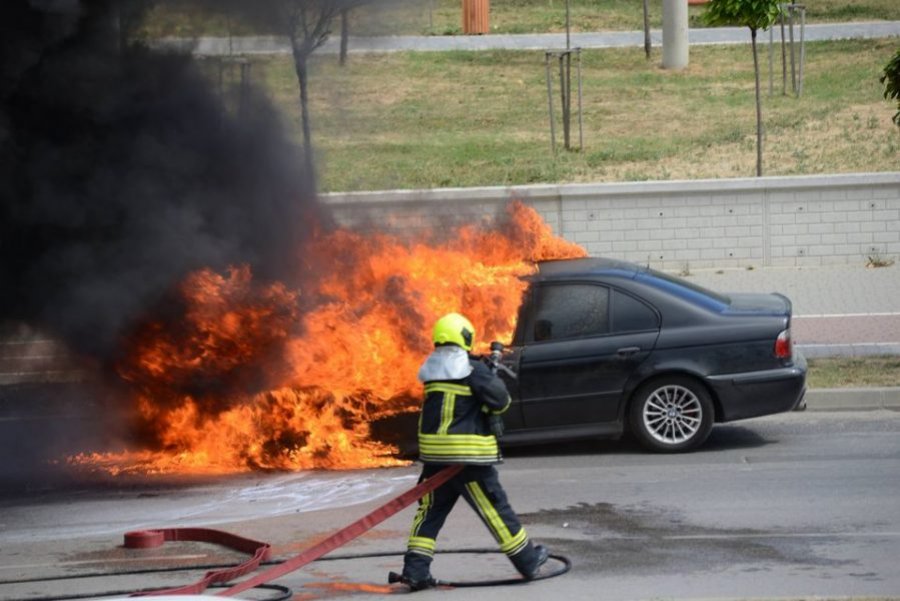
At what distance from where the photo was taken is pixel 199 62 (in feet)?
38.4

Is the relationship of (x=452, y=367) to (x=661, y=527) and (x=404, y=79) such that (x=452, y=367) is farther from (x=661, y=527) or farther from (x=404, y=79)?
(x=404, y=79)

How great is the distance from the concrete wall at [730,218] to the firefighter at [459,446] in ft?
37.1

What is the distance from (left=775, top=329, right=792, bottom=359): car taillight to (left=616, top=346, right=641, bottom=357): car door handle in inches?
41.0

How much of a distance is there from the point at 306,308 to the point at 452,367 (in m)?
3.73

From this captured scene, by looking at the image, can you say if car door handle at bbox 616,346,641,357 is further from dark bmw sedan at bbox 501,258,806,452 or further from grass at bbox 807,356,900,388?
grass at bbox 807,356,900,388

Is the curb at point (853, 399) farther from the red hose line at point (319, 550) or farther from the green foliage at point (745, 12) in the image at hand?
the green foliage at point (745, 12)

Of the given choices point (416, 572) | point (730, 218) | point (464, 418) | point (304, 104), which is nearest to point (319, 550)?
point (416, 572)

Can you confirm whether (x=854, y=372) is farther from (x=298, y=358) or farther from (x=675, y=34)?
(x=675, y=34)

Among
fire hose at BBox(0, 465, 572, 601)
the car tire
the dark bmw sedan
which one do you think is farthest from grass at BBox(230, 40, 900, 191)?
fire hose at BBox(0, 465, 572, 601)

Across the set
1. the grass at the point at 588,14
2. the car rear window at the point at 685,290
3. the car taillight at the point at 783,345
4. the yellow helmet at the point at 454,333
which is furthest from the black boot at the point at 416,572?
the grass at the point at 588,14

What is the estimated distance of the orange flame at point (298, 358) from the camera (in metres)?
10.8

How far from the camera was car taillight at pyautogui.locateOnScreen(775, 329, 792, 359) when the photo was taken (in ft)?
35.4

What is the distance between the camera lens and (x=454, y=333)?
24.7ft

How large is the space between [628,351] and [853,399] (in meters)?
2.96
